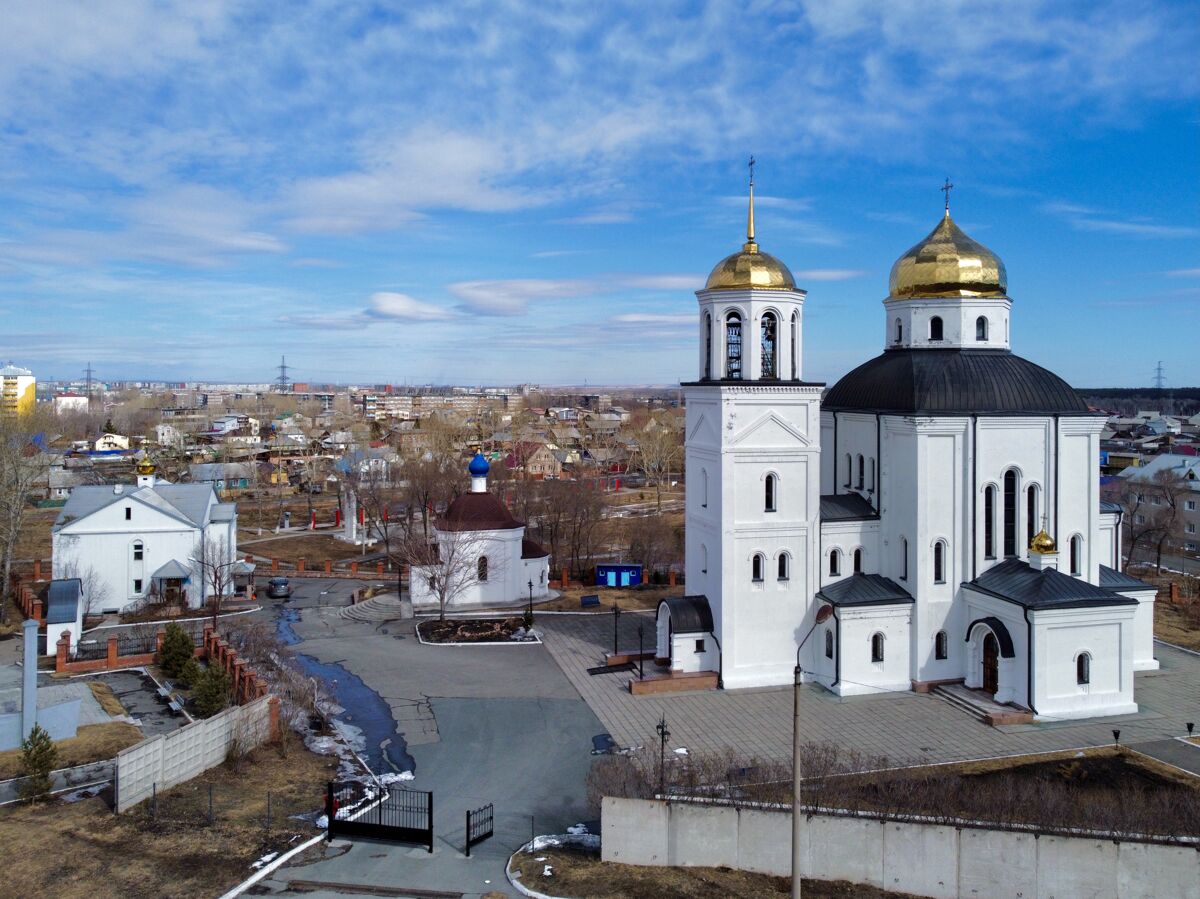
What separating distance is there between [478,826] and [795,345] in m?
11.6

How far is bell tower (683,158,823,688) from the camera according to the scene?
777 inches

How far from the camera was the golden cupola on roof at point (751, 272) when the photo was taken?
19.7m

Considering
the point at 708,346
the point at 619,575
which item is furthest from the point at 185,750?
the point at 619,575

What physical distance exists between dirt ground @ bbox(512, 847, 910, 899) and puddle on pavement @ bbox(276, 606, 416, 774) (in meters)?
4.31

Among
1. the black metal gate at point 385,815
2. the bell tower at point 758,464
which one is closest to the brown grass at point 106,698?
the black metal gate at point 385,815

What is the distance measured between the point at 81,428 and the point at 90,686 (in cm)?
9828

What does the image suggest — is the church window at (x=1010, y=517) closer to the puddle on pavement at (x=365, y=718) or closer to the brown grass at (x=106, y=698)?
the puddle on pavement at (x=365, y=718)

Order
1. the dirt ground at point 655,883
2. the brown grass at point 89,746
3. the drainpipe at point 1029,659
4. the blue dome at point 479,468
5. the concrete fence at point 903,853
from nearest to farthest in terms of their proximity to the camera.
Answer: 1. the concrete fence at point 903,853
2. the dirt ground at point 655,883
3. the brown grass at point 89,746
4. the drainpipe at point 1029,659
5. the blue dome at point 479,468

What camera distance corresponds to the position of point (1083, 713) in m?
18.1

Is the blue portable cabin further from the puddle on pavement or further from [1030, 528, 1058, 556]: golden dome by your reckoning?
[1030, 528, 1058, 556]: golden dome

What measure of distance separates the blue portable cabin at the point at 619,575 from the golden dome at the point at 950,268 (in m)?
13.0

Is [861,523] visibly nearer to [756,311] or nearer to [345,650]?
[756,311]

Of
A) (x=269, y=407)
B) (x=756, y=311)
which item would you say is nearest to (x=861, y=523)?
(x=756, y=311)

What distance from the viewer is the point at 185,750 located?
48.5ft
